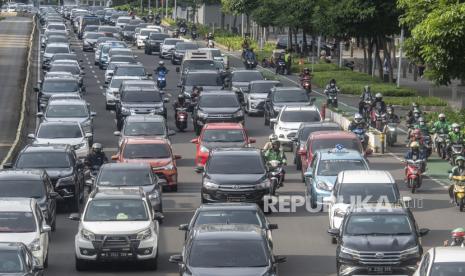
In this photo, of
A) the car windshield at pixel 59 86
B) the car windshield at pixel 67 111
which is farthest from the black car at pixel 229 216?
the car windshield at pixel 59 86

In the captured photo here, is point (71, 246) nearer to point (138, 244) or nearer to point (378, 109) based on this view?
point (138, 244)

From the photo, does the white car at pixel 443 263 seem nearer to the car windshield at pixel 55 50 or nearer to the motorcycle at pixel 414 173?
the motorcycle at pixel 414 173

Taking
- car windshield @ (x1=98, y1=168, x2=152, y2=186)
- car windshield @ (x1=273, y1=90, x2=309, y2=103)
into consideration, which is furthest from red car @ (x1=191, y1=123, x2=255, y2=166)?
car windshield @ (x1=273, y1=90, x2=309, y2=103)

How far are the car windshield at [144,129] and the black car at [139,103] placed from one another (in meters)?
7.14

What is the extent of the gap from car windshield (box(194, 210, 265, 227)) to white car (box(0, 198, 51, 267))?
284cm

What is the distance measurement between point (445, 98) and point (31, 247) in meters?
44.7

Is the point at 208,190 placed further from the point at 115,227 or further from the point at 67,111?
the point at 67,111

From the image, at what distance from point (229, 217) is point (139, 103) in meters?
25.9

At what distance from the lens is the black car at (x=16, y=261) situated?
22.3 m

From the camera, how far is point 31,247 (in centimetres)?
2597

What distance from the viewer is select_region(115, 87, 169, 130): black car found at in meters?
52.0

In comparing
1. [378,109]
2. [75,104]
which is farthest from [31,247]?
[378,109]

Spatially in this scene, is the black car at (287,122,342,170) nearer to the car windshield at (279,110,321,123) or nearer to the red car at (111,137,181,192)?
the car windshield at (279,110,321,123)

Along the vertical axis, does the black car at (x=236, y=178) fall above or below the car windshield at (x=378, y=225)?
below
